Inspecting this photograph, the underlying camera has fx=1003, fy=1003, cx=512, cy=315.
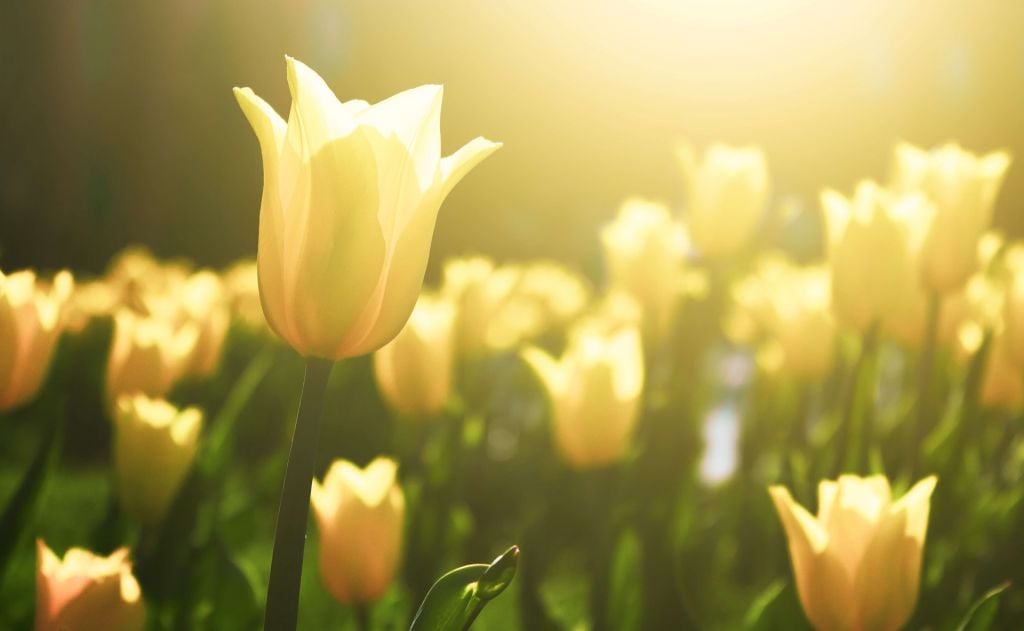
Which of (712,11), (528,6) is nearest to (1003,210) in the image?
(712,11)

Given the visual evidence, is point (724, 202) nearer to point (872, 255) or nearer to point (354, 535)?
point (872, 255)

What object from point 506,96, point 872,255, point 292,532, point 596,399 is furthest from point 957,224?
point 506,96

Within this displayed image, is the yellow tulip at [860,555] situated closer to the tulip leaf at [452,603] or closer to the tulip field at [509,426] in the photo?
the tulip field at [509,426]

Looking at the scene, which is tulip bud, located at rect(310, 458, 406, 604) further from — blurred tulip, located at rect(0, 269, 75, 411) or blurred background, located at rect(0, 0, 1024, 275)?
blurred background, located at rect(0, 0, 1024, 275)

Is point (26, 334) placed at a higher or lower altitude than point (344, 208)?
higher

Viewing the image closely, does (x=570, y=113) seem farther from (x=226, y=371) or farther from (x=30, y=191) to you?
(x=226, y=371)

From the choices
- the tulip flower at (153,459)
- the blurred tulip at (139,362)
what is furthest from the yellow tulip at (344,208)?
the blurred tulip at (139,362)
